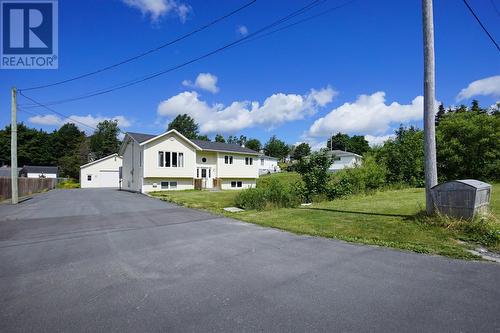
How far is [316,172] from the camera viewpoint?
50.8 feet

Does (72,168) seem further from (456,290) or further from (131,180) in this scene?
(456,290)

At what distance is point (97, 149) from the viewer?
73.2 metres

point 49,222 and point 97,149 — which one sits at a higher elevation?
point 97,149

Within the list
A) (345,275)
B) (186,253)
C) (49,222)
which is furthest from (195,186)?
(345,275)

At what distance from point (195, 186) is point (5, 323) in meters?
26.8

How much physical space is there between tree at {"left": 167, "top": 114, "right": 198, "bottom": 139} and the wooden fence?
35.2 meters

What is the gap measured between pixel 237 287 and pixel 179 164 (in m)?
25.4

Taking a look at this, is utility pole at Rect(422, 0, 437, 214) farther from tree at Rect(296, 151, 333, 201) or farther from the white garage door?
the white garage door

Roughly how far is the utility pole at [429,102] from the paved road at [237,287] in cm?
327

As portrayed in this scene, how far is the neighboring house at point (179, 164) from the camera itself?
87.5ft

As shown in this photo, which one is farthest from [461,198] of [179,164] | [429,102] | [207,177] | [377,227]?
[207,177]

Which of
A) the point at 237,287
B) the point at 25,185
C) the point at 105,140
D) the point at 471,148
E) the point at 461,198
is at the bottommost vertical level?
the point at 237,287

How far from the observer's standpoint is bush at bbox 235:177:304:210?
43.6 ft

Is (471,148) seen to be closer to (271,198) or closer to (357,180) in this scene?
(357,180)
